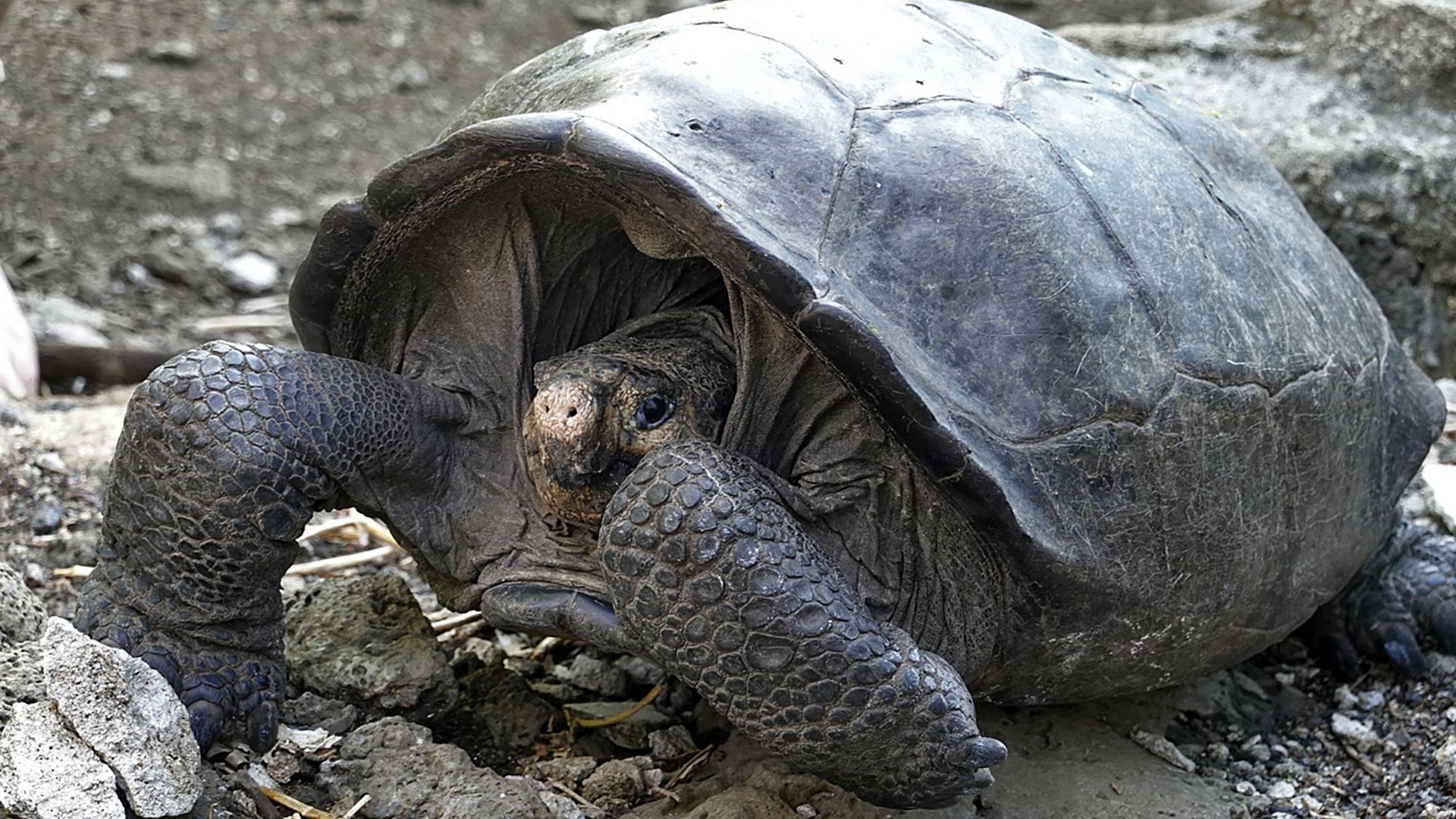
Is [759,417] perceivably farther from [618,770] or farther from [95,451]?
[95,451]

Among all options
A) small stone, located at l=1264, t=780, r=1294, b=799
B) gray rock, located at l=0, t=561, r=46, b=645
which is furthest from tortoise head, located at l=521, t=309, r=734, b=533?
small stone, located at l=1264, t=780, r=1294, b=799

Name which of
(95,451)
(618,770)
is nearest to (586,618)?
(618,770)

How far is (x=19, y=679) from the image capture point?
254 centimetres

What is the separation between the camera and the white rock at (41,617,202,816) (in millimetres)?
2385

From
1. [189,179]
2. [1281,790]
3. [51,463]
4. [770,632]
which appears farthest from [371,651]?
[189,179]

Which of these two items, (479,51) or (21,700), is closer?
(21,700)

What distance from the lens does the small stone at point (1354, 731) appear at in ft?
10.4

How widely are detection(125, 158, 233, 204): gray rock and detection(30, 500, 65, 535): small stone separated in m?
3.07

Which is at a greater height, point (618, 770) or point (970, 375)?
point (970, 375)

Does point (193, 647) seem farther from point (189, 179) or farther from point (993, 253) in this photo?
point (189, 179)

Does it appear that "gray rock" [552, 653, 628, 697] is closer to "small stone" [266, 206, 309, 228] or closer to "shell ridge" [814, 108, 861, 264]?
"shell ridge" [814, 108, 861, 264]

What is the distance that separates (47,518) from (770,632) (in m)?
2.24

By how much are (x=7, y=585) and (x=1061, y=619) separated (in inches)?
74.7

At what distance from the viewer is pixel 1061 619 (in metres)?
2.60
